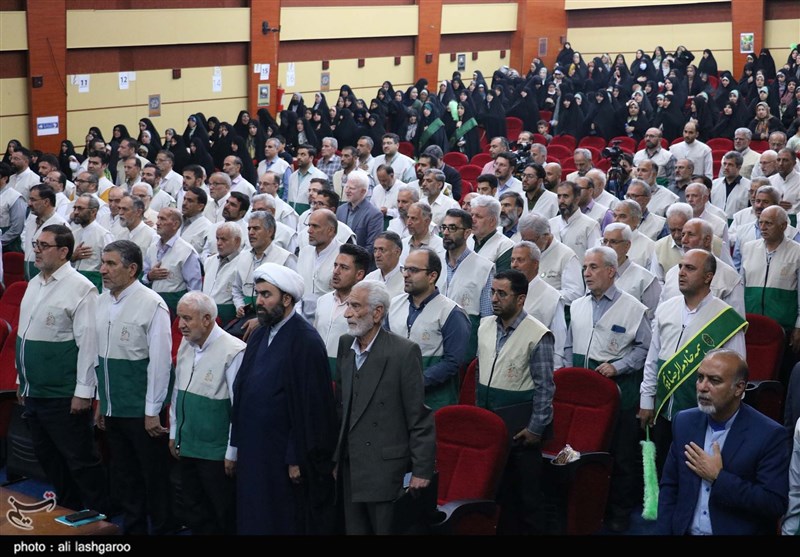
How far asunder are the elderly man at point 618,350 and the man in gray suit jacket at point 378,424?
1.70 metres

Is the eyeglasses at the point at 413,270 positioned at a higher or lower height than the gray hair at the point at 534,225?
lower

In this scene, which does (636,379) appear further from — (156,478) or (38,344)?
(38,344)

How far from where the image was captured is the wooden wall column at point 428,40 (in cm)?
2380

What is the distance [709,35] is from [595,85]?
4977 millimetres

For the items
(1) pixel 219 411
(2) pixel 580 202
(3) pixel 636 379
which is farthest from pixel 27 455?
(2) pixel 580 202

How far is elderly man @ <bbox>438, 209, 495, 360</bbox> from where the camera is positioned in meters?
6.76

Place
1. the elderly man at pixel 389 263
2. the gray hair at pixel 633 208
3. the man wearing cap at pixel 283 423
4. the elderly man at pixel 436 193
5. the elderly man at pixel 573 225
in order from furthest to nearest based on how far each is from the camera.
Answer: the elderly man at pixel 436 193 < the elderly man at pixel 573 225 < the gray hair at pixel 633 208 < the elderly man at pixel 389 263 < the man wearing cap at pixel 283 423

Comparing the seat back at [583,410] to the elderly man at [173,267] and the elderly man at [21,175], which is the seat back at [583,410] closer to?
the elderly man at [173,267]

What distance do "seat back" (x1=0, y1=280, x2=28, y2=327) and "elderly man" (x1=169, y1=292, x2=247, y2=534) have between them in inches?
118

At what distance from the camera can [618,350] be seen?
6.10 metres

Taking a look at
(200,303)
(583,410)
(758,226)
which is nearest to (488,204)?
(583,410)

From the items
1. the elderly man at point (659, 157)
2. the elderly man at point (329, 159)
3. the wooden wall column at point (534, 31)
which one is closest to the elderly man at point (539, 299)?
the elderly man at point (659, 157)

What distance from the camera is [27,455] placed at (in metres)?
6.74

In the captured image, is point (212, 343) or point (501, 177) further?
point (501, 177)
